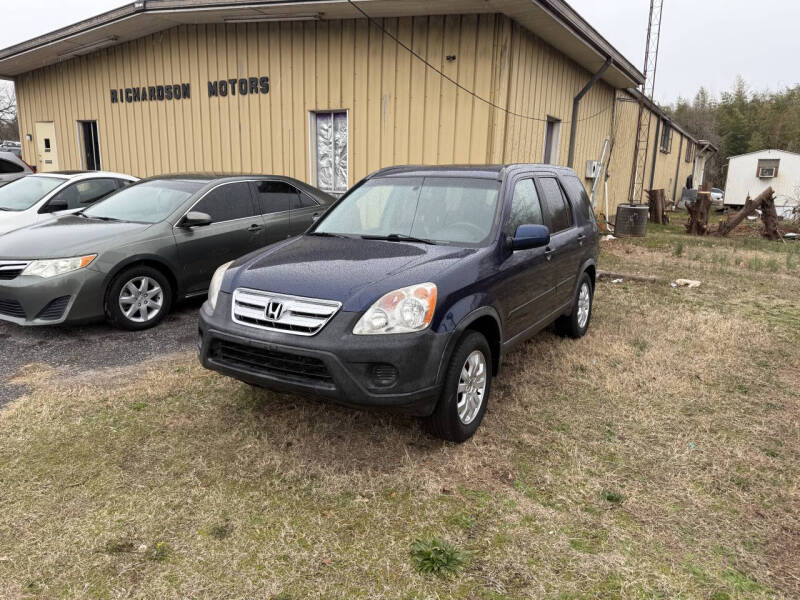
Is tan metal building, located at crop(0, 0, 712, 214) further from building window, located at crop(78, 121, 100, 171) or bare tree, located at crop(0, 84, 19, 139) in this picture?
bare tree, located at crop(0, 84, 19, 139)

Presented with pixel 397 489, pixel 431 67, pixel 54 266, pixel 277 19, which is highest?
pixel 277 19

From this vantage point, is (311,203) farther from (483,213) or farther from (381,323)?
(381,323)

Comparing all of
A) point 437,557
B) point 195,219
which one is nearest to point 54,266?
point 195,219

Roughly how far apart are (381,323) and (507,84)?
679 cm

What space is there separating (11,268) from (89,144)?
9.70m

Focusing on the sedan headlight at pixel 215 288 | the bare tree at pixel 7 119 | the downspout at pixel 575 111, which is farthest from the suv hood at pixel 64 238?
the bare tree at pixel 7 119

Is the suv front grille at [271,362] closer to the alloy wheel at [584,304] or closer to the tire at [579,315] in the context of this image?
the tire at [579,315]

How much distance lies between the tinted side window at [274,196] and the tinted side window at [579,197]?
11.4 ft

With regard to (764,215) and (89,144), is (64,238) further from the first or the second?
(764,215)

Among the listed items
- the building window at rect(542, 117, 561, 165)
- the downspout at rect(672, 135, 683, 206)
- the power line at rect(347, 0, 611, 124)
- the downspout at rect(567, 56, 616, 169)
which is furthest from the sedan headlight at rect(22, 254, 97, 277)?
the downspout at rect(672, 135, 683, 206)

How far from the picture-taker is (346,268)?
11.3 ft

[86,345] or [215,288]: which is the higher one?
[215,288]

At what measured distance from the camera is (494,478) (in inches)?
129

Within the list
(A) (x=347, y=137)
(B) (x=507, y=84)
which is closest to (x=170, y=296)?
(A) (x=347, y=137)
